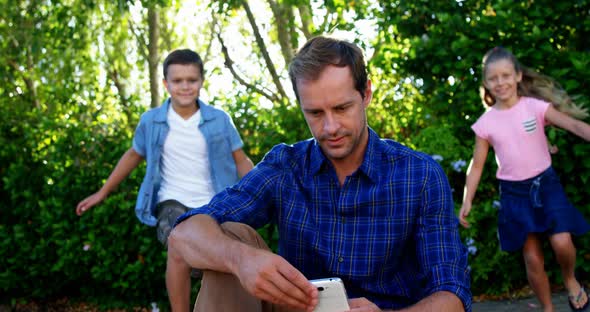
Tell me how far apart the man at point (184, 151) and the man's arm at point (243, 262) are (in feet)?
6.75

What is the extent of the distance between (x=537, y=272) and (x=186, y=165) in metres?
2.48

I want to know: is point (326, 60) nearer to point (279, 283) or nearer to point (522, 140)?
point (279, 283)

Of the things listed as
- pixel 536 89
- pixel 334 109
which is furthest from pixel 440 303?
pixel 536 89

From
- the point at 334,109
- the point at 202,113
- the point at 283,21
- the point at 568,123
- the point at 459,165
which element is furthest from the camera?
the point at 283,21

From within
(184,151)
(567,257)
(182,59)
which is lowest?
(567,257)

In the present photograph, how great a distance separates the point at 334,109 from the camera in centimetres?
263

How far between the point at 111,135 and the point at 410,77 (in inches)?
109

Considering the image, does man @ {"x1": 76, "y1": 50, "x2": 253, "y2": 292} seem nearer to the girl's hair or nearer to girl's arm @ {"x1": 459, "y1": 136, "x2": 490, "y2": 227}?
girl's arm @ {"x1": 459, "y1": 136, "x2": 490, "y2": 227}

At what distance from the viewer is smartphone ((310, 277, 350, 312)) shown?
90.1 inches

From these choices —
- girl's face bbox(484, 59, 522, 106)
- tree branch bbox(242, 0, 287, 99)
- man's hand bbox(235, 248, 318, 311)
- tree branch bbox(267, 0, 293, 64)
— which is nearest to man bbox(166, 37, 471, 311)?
man's hand bbox(235, 248, 318, 311)

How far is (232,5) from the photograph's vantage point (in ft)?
29.6

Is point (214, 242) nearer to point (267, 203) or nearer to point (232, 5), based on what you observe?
point (267, 203)

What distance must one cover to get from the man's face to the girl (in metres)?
2.59

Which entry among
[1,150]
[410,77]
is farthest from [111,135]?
[410,77]
